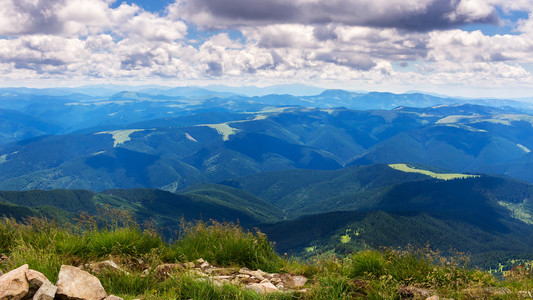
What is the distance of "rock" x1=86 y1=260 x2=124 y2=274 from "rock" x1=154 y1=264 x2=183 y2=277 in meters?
1.05

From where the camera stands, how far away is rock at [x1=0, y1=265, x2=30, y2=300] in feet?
21.0

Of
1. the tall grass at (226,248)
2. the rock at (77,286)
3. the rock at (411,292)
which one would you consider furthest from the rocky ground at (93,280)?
the rock at (411,292)

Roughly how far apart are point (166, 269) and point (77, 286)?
238 cm

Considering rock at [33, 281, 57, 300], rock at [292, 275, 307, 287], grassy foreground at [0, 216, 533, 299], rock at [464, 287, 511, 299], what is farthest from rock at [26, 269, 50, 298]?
rock at [464, 287, 511, 299]

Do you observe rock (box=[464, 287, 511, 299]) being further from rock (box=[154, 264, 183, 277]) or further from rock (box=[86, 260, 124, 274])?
rock (box=[86, 260, 124, 274])

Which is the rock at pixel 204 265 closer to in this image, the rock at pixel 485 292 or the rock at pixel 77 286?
the rock at pixel 77 286

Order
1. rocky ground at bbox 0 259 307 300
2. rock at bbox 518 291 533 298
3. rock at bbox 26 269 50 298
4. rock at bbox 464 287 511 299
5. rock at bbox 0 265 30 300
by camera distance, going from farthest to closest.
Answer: rock at bbox 464 287 511 299, rock at bbox 518 291 533 298, rock at bbox 26 269 50 298, rocky ground at bbox 0 259 307 300, rock at bbox 0 265 30 300

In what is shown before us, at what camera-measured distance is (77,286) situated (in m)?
6.90

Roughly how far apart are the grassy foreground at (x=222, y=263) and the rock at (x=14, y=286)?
0.89 m

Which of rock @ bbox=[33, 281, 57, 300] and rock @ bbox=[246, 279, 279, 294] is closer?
rock @ bbox=[33, 281, 57, 300]

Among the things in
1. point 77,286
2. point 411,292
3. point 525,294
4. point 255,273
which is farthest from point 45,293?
point 525,294

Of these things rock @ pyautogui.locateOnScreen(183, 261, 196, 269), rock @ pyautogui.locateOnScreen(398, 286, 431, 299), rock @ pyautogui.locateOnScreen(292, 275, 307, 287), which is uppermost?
rock @ pyautogui.locateOnScreen(398, 286, 431, 299)

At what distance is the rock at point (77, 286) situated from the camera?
261 inches

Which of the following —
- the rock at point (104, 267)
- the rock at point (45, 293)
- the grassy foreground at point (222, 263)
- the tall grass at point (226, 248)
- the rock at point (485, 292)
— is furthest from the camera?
the tall grass at point (226, 248)
